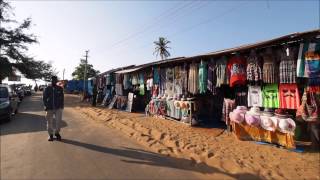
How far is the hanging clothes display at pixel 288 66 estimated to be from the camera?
23.7ft

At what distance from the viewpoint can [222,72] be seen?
9219 millimetres

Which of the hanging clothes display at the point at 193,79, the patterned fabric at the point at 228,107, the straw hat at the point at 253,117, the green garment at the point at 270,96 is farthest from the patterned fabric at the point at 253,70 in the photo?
the hanging clothes display at the point at 193,79

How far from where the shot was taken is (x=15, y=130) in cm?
988

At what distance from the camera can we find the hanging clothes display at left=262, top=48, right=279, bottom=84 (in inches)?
305

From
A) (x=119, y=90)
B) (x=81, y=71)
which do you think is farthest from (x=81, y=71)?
(x=119, y=90)

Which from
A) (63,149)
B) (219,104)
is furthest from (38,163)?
(219,104)

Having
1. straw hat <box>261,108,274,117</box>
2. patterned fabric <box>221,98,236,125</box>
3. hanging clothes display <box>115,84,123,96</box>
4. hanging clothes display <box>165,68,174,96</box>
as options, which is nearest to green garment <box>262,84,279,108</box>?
straw hat <box>261,108,274,117</box>

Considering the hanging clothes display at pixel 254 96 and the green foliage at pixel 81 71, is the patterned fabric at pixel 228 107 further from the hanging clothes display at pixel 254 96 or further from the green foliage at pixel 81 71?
the green foliage at pixel 81 71

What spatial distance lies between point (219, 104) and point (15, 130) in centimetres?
752

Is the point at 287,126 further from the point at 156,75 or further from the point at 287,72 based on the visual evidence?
the point at 156,75

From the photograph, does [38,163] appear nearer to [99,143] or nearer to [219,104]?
[99,143]

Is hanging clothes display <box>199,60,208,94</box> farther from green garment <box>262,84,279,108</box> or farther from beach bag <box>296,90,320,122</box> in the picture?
beach bag <box>296,90,320,122</box>

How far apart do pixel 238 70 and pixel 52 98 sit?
5.46m

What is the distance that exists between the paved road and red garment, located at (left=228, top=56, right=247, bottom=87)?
11.1 ft
